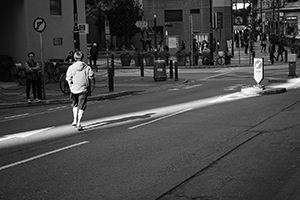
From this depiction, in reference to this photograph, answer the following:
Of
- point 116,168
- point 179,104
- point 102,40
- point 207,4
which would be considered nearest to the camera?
point 116,168

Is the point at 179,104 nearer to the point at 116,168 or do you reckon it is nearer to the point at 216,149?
the point at 216,149

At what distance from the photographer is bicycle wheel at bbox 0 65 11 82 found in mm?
28597

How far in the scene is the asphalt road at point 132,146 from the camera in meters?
8.12

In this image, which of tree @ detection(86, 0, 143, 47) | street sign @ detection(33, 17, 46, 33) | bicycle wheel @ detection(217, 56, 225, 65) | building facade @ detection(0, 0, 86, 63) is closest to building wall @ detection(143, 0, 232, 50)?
tree @ detection(86, 0, 143, 47)

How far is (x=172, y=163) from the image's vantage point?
9445mm

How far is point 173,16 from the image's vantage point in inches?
2406

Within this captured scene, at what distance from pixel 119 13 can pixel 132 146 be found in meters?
58.4

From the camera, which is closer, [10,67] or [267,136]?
[267,136]

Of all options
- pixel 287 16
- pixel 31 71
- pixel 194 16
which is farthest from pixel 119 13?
pixel 31 71

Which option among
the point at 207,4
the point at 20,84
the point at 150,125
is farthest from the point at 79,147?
the point at 207,4

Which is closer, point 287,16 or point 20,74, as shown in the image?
point 20,74

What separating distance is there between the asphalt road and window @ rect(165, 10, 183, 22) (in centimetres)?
4277

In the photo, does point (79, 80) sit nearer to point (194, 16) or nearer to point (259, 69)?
point (259, 69)

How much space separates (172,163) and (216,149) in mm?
1393
